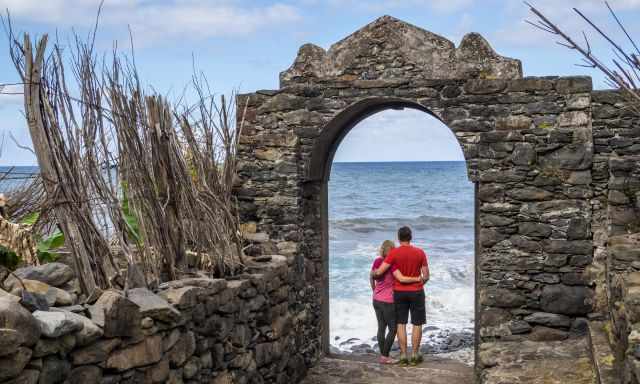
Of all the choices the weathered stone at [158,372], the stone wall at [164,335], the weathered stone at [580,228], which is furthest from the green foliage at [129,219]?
the weathered stone at [580,228]

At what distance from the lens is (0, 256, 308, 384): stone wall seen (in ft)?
10.0

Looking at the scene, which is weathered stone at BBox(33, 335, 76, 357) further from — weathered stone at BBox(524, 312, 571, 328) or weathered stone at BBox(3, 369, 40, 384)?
weathered stone at BBox(524, 312, 571, 328)

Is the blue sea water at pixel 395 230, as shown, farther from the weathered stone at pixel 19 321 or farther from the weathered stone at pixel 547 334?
the weathered stone at pixel 19 321

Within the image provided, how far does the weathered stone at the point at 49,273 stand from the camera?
3807 mm

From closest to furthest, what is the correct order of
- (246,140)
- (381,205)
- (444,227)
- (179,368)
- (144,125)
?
(179,368) → (144,125) → (246,140) → (444,227) → (381,205)

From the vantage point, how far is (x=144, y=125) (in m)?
4.96

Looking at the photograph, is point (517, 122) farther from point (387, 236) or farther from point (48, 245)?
point (387, 236)

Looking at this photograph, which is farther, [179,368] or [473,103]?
[473,103]

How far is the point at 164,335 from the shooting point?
420cm

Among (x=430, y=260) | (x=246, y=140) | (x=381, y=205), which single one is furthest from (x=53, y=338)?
(x=381, y=205)

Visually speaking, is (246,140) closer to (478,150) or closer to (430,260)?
(478,150)

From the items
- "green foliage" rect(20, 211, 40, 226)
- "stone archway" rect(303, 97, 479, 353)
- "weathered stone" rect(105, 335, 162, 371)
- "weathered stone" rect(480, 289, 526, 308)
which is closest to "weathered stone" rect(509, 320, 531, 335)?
"weathered stone" rect(480, 289, 526, 308)

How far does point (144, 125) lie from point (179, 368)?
1588 millimetres

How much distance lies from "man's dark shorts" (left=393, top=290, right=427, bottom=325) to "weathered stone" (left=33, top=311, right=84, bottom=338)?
15.5ft
